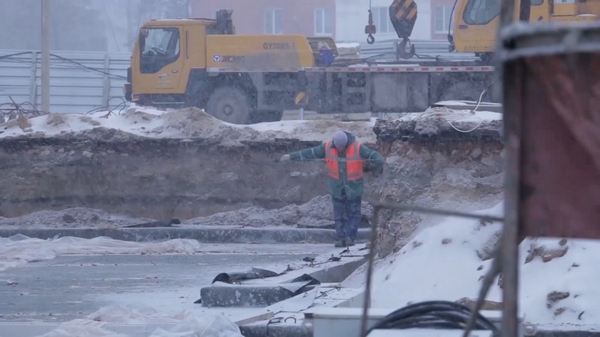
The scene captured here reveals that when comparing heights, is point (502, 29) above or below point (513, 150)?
above

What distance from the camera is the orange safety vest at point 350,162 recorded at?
10.7 meters

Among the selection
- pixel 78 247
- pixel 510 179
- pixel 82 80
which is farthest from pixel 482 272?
pixel 82 80

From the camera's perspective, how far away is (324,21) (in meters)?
42.9

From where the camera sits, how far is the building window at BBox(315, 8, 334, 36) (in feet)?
140

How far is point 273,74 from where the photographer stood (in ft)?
66.7

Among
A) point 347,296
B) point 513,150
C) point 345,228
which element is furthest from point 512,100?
point 345,228

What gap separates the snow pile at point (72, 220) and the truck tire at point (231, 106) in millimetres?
7218

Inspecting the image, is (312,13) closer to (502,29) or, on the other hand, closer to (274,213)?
(274,213)

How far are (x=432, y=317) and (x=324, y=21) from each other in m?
40.5

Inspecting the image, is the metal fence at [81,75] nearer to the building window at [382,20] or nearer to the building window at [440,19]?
the building window at [440,19]

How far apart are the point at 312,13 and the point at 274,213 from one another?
Result: 102 ft

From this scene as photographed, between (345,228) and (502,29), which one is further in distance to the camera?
(345,228)

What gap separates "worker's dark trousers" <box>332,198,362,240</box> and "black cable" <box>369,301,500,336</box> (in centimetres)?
738

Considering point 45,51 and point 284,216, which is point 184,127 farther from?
point 45,51
